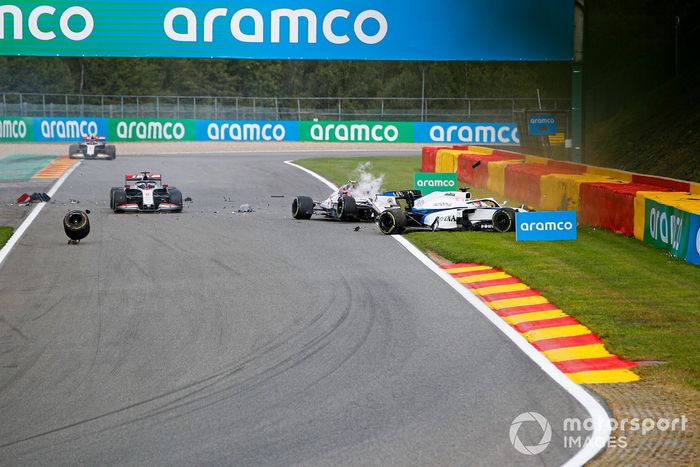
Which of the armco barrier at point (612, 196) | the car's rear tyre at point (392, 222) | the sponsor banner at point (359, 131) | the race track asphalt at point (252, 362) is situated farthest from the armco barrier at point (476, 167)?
the sponsor banner at point (359, 131)

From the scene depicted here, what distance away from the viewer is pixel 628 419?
29.2ft

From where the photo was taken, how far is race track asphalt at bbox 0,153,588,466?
8.14 meters

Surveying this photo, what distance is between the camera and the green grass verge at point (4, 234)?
20.0m

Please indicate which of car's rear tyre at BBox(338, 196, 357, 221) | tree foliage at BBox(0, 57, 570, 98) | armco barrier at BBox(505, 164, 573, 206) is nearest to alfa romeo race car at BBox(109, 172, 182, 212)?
car's rear tyre at BBox(338, 196, 357, 221)

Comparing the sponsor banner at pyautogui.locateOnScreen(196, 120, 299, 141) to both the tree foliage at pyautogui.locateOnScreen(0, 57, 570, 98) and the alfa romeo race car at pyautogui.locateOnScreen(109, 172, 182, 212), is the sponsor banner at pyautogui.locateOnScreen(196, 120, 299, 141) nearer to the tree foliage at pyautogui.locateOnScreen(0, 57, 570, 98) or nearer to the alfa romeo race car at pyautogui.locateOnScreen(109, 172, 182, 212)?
the tree foliage at pyautogui.locateOnScreen(0, 57, 570, 98)

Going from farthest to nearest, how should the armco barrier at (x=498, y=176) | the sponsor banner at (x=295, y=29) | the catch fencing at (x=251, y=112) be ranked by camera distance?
the catch fencing at (x=251, y=112), the sponsor banner at (x=295, y=29), the armco barrier at (x=498, y=176)

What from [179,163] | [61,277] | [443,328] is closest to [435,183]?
[61,277]

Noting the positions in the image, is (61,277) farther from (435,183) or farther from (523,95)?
(523,95)

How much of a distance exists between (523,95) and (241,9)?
169ft

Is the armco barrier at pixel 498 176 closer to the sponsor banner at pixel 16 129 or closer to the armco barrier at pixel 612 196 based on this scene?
the armco barrier at pixel 612 196

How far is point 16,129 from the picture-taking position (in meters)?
58.1

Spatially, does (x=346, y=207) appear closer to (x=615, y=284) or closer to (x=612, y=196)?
(x=612, y=196)

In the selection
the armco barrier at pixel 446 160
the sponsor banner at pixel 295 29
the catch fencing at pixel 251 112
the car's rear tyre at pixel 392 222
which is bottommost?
the car's rear tyre at pixel 392 222

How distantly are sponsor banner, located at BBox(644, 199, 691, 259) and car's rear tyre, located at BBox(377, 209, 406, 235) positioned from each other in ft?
15.5
